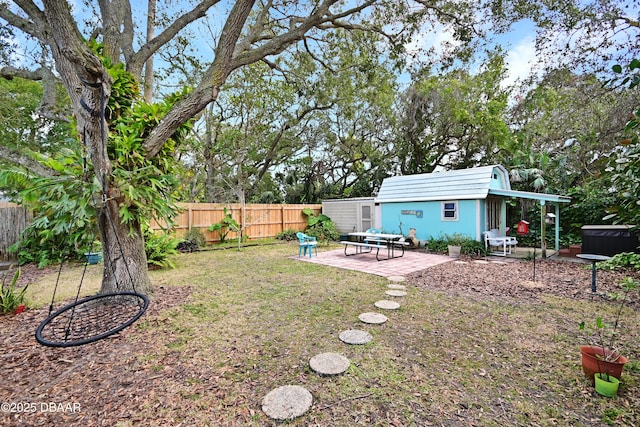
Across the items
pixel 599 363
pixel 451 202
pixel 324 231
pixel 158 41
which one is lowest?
pixel 599 363

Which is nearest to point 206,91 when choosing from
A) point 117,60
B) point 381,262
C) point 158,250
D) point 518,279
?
point 117,60

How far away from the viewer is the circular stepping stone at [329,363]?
100 inches

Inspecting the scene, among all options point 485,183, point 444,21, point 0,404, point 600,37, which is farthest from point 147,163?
point 485,183

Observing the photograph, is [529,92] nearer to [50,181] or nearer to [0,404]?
[50,181]

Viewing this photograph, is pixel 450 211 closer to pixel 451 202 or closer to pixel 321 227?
pixel 451 202

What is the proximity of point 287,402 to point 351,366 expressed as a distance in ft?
2.44

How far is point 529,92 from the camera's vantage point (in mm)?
7266

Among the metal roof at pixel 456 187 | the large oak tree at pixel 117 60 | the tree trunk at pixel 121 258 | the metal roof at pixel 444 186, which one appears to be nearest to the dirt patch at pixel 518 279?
the metal roof at pixel 456 187

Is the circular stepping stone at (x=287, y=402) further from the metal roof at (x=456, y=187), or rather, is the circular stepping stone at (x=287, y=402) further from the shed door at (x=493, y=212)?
the shed door at (x=493, y=212)

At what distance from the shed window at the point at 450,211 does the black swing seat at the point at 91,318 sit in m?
9.29

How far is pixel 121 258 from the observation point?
427 centimetres

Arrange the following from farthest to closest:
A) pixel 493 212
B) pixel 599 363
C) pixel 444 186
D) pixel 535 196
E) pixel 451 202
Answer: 1. pixel 444 186
2. pixel 493 212
3. pixel 451 202
4. pixel 535 196
5. pixel 599 363

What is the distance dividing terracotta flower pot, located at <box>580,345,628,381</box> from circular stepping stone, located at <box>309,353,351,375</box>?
2.06 metres

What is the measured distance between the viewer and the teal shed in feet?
29.8
